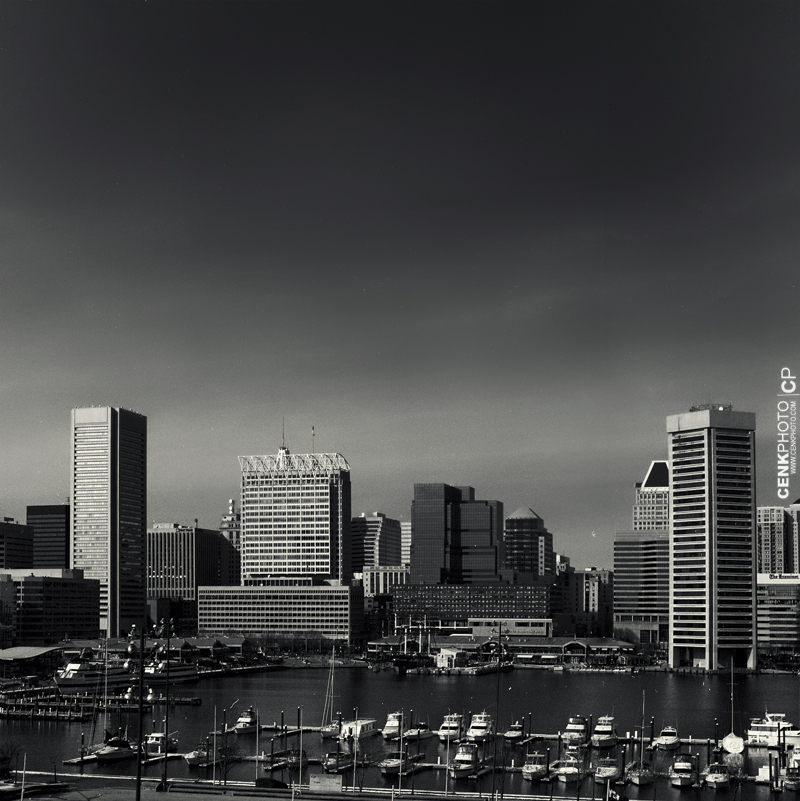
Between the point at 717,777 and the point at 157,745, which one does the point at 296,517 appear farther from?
the point at 717,777

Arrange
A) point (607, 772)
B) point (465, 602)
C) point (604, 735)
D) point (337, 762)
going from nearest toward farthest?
1. point (607, 772)
2. point (337, 762)
3. point (604, 735)
4. point (465, 602)

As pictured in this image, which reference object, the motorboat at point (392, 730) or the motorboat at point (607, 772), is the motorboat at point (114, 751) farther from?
the motorboat at point (607, 772)

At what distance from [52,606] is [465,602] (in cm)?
3064

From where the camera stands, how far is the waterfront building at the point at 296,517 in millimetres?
98562

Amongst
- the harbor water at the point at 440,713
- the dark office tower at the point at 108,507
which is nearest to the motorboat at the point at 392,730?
the harbor water at the point at 440,713

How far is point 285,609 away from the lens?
9412cm

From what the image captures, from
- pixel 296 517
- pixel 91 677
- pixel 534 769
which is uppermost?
pixel 296 517

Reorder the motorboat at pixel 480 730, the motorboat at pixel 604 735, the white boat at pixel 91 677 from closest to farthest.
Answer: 1. the motorboat at pixel 604 735
2. the motorboat at pixel 480 730
3. the white boat at pixel 91 677

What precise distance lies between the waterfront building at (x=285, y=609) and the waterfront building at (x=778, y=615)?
28648 mm

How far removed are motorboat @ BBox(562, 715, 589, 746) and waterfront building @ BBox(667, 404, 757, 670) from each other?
127ft

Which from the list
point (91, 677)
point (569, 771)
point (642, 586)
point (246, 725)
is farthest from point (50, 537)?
point (569, 771)

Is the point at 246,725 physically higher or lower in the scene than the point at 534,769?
lower

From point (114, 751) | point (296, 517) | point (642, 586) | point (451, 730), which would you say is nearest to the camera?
point (114, 751)

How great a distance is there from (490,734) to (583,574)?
84959 millimetres
